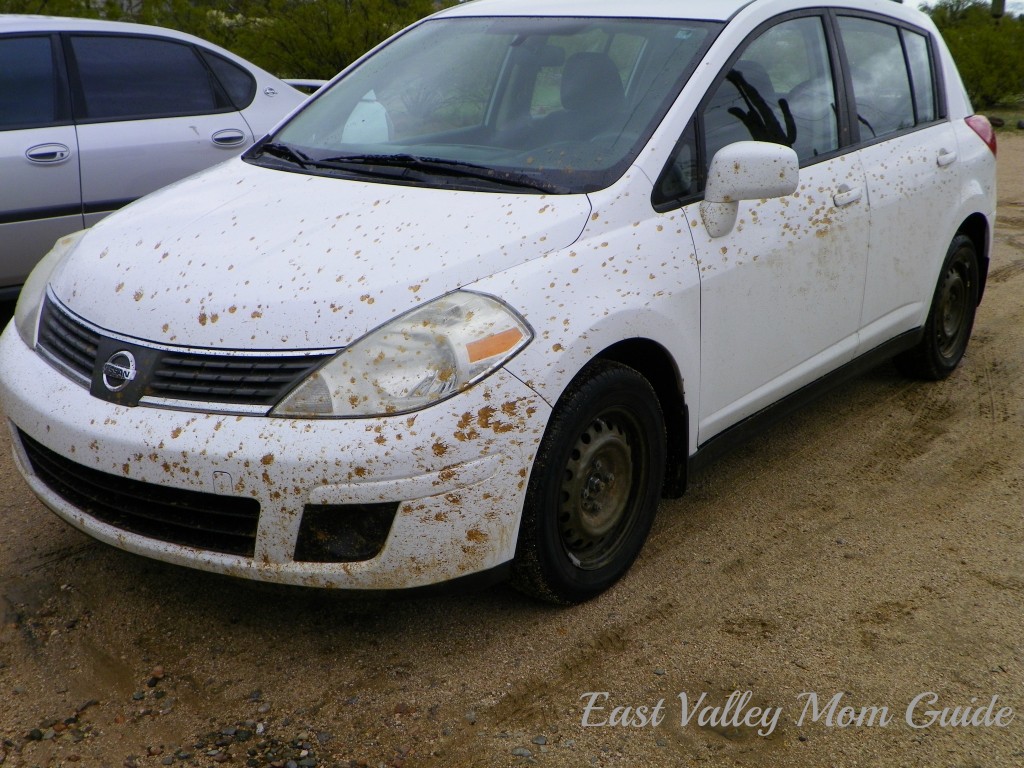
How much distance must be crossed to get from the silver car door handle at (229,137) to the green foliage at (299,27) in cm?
635

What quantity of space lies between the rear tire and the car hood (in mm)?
2418

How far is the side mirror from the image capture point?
3119 mm

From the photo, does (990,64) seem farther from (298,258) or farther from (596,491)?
(298,258)

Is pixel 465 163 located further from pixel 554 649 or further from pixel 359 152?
pixel 554 649

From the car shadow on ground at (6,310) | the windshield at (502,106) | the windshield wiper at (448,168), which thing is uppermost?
the windshield at (502,106)

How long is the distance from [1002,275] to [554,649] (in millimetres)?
5174

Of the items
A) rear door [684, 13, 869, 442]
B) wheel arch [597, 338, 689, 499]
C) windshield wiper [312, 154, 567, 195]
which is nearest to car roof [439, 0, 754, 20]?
rear door [684, 13, 869, 442]

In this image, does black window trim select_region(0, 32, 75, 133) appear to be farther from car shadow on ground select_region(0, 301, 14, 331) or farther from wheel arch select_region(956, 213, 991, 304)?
wheel arch select_region(956, 213, 991, 304)

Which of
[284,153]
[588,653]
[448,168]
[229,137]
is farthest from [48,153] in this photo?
[588,653]

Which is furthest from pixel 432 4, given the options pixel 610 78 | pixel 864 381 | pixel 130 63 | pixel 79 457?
pixel 79 457

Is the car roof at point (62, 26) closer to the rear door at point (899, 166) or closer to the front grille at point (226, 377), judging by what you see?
the front grille at point (226, 377)

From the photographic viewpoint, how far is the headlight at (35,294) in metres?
3.19

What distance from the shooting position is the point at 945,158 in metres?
4.45

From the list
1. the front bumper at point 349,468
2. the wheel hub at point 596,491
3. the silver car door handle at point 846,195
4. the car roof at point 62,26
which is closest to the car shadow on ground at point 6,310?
the car roof at point 62,26
